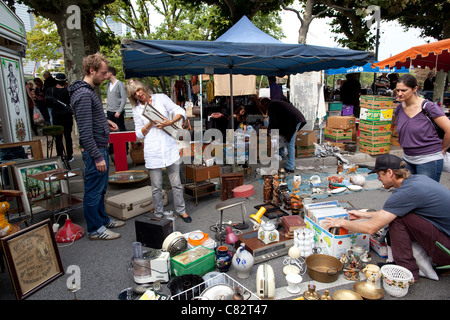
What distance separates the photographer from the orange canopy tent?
19.3 ft

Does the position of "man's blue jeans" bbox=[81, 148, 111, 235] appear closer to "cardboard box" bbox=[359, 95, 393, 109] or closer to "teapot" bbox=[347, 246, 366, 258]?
"teapot" bbox=[347, 246, 366, 258]

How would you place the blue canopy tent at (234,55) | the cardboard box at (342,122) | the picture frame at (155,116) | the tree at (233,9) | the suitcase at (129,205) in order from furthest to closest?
1. the tree at (233,9)
2. the cardboard box at (342,122)
3. the suitcase at (129,205)
4. the blue canopy tent at (234,55)
5. the picture frame at (155,116)

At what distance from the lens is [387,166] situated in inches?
109

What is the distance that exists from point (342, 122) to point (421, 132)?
16.6 feet

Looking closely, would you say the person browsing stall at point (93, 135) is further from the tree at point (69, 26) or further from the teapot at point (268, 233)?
the tree at point (69, 26)

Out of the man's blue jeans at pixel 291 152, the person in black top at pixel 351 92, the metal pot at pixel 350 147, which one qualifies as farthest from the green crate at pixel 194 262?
the person in black top at pixel 351 92

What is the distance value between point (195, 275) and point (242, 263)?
1.59ft

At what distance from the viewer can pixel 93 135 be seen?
3.57 m

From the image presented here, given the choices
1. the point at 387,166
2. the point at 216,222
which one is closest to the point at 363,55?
the point at 387,166

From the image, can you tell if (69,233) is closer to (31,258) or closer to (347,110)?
(31,258)

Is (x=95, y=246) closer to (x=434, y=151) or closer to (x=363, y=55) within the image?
(x=434, y=151)

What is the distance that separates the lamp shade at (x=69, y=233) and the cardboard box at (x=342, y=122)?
7.08 m

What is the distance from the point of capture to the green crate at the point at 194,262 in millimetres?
2898
